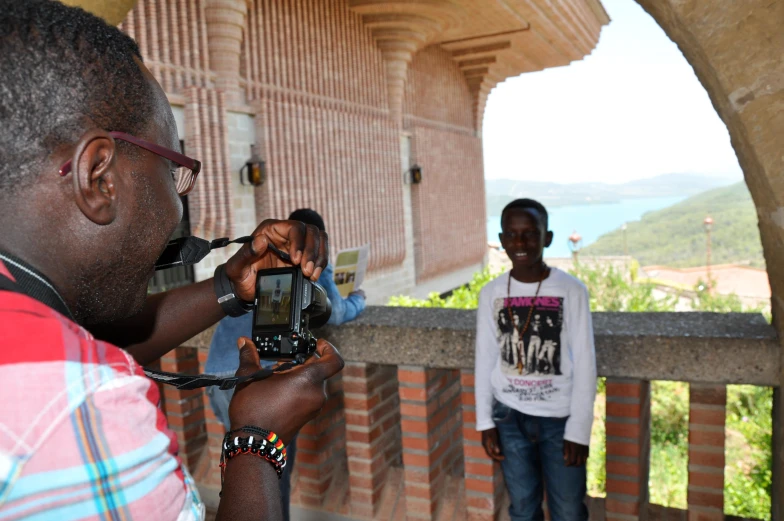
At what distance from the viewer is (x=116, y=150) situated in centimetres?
78

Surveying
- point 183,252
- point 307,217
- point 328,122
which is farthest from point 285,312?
point 328,122

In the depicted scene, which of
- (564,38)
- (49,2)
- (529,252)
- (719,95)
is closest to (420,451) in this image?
(529,252)

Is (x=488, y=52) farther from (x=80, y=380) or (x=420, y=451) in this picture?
(x=80, y=380)

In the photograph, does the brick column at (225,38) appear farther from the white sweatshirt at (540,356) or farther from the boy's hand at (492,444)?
the boy's hand at (492,444)

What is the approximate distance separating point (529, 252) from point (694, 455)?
856mm

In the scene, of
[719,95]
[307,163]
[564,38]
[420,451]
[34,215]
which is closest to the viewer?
[34,215]

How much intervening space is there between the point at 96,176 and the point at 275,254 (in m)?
0.70

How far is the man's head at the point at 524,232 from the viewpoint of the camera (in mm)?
2209

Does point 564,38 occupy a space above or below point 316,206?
above

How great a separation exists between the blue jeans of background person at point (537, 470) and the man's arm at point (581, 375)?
0.29ft

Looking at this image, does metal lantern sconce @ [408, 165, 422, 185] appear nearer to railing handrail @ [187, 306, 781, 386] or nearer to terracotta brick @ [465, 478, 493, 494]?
railing handrail @ [187, 306, 781, 386]

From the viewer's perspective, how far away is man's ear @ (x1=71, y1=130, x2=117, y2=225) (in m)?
0.73

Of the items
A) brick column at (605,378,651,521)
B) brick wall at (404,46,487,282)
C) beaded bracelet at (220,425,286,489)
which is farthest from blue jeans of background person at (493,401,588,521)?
brick wall at (404,46,487,282)

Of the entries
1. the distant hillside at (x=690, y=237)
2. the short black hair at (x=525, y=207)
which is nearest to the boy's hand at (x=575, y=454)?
the short black hair at (x=525, y=207)
